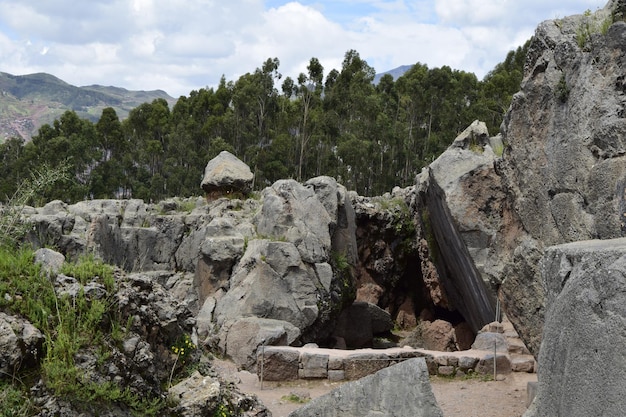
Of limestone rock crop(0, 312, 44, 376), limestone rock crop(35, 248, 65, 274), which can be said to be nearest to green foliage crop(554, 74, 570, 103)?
limestone rock crop(35, 248, 65, 274)

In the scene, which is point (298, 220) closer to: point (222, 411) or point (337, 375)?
point (337, 375)

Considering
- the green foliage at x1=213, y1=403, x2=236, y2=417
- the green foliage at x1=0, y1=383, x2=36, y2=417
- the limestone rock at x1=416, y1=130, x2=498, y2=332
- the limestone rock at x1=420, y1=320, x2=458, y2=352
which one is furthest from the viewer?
the limestone rock at x1=420, y1=320, x2=458, y2=352

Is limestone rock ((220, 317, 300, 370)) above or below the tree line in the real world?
below

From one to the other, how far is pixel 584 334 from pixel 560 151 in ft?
18.8

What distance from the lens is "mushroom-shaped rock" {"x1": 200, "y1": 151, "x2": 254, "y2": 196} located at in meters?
24.6

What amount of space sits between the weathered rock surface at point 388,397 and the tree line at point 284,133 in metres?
38.8

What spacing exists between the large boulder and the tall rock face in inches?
137

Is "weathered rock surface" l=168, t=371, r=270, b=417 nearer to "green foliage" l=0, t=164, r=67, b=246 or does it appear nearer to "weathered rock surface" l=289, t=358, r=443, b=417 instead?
"weathered rock surface" l=289, t=358, r=443, b=417

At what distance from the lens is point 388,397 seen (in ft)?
19.3

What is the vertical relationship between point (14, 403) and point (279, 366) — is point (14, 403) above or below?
above

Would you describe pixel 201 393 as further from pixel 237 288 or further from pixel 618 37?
pixel 237 288

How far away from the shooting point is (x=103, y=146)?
56969mm

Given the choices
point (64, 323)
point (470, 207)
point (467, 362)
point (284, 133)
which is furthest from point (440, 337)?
point (284, 133)

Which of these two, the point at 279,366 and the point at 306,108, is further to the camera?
the point at 306,108
